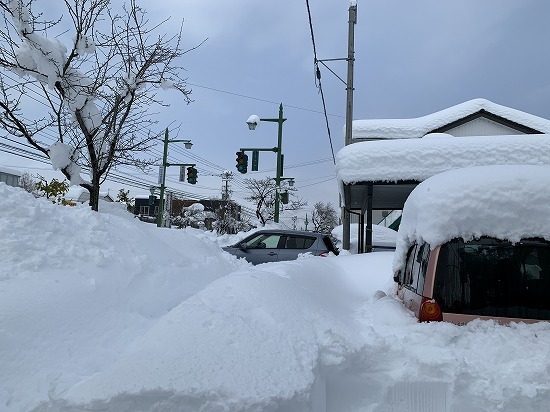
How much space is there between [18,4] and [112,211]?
3.32 metres

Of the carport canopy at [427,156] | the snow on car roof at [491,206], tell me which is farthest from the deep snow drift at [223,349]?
the carport canopy at [427,156]

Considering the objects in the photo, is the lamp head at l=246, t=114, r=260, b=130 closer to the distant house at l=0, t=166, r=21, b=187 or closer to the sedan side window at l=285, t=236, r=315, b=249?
the sedan side window at l=285, t=236, r=315, b=249

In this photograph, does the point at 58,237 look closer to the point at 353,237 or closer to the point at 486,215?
the point at 486,215

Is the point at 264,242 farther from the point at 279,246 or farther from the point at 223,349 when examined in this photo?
the point at 223,349

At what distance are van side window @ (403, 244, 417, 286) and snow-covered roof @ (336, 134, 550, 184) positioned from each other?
5093 mm

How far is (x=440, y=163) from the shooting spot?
9.34m

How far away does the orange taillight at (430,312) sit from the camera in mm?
3213

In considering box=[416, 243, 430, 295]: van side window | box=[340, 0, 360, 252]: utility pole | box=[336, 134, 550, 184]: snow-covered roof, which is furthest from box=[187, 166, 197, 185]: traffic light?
box=[416, 243, 430, 295]: van side window

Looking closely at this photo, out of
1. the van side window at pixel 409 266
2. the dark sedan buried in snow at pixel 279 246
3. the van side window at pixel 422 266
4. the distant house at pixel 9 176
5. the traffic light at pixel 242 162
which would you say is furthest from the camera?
the distant house at pixel 9 176

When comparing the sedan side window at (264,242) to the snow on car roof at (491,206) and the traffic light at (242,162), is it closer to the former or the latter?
the snow on car roof at (491,206)

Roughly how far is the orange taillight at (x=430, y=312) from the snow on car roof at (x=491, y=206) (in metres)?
0.45


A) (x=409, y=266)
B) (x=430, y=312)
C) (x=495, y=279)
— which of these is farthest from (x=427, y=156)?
(x=430, y=312)

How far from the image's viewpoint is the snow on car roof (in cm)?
323

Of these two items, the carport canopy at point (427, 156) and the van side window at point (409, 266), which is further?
the carport canopy at point (427, 156)
